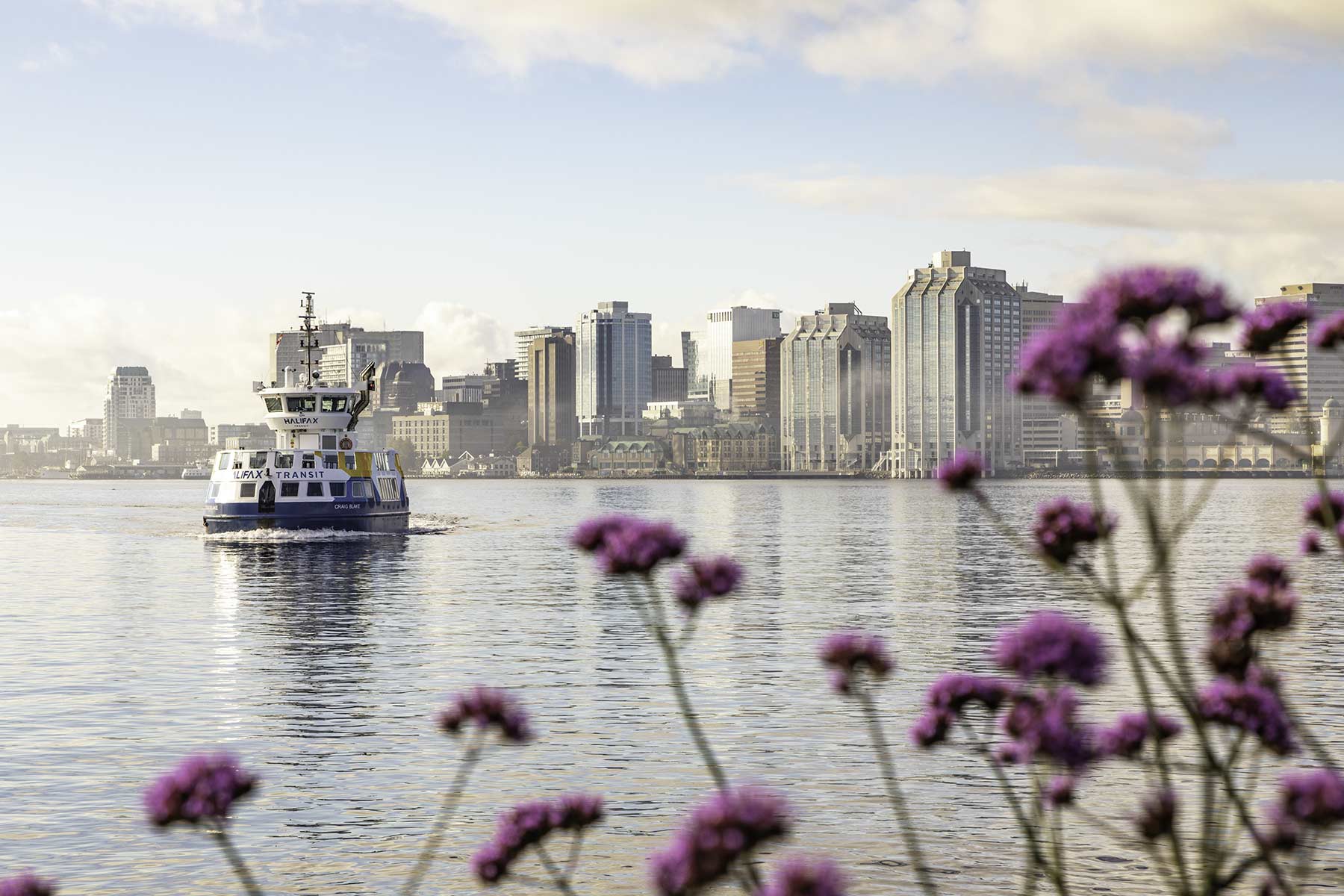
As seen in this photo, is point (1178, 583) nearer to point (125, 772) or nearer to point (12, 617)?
point (12, 617)

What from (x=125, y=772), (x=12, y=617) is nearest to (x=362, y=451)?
(x=12, y=617)

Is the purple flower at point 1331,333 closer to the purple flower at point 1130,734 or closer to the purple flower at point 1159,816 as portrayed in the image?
the purple flower at point 1130,734

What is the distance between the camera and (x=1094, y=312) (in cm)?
611

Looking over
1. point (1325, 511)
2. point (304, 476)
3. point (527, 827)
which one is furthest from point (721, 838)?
point (304, 476)

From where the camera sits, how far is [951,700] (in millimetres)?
8461

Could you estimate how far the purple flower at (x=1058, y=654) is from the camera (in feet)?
22.0

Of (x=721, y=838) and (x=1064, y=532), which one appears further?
(x=1064, y=532)

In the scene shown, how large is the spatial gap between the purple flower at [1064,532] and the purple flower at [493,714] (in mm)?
2770

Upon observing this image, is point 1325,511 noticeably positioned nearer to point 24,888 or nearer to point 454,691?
point 24,888

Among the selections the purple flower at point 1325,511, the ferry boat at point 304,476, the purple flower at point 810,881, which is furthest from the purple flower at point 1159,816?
the ferry boat at point 304,476

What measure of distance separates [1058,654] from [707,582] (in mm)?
1739

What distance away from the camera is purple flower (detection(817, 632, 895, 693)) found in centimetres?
796

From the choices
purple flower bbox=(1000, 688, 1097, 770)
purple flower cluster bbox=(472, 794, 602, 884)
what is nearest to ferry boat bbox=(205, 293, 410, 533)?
purple flower cluster bbox=(472, 794, 602, 884)

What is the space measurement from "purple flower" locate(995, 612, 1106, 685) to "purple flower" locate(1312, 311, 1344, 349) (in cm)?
213
